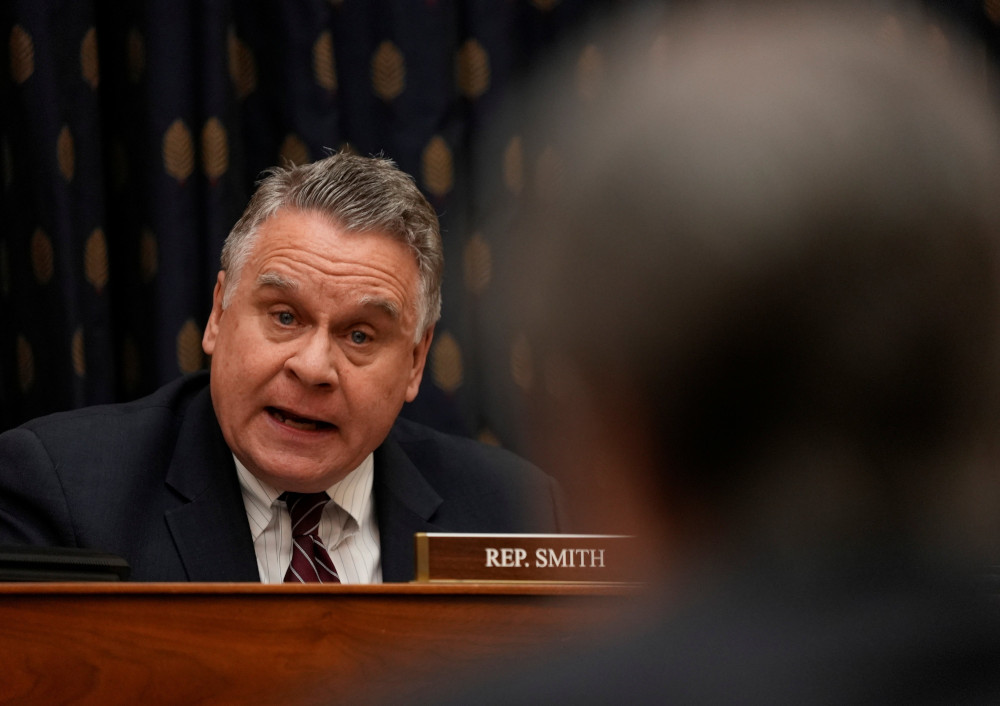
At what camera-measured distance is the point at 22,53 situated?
2025 millimetres

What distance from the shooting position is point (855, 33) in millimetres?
441

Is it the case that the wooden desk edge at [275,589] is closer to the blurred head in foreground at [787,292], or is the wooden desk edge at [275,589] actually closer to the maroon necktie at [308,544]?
the blurred head in foreground at [787,292]

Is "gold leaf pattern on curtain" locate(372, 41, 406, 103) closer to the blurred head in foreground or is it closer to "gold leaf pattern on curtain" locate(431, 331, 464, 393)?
"gold leaf pattern on curtain" locate(431, 331, 464, 393)

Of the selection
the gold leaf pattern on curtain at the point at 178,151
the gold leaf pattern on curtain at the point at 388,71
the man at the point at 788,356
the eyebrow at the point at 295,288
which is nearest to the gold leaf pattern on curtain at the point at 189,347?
the gold leaf pattern on curtain at the point at 178,151

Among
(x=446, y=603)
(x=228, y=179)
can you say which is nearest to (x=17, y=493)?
(x=228, y=179)

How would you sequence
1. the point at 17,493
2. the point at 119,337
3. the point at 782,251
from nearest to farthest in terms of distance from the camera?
the point at 782,251
the point at 17,493
the point at 119,337

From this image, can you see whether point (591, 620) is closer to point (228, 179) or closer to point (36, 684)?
point (36, 684)

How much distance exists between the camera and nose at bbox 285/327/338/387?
1614 mm

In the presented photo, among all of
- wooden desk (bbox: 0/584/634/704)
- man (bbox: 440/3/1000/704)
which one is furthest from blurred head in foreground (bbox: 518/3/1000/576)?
wooden desk (bbox: 0/584/634/704)

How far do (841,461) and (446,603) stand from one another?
48 cm

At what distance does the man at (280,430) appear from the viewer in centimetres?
157

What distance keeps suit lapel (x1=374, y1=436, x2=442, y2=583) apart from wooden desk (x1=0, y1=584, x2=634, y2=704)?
867mm

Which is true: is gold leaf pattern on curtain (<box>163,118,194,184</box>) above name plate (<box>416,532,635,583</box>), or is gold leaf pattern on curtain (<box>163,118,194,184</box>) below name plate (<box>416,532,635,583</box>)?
above

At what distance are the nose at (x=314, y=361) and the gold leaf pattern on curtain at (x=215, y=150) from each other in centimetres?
61
